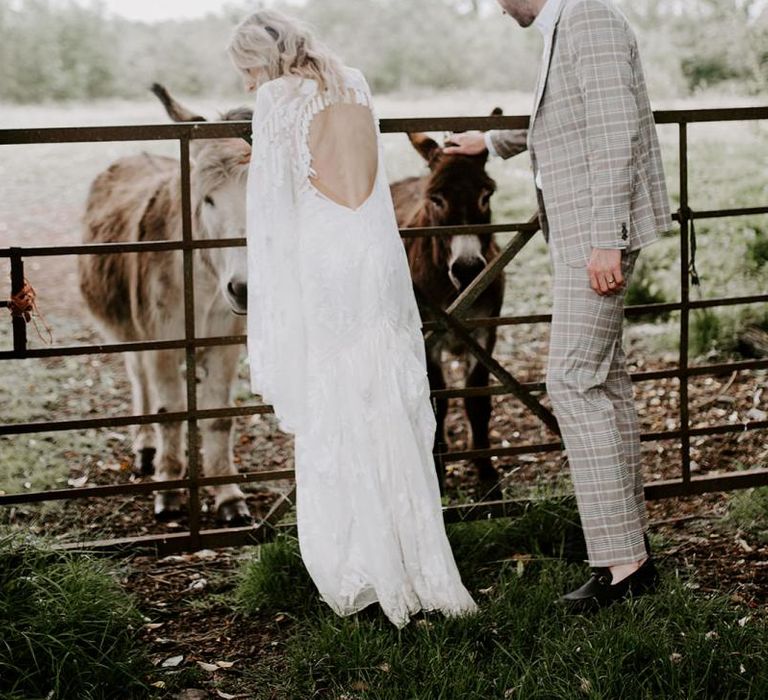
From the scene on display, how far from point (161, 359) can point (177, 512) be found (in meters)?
0.86

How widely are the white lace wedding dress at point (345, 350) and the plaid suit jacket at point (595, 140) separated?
614 millimetres

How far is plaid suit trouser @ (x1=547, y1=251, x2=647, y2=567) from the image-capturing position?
3.56 meters

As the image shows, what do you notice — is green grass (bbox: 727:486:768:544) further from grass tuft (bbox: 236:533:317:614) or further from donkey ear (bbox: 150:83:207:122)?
donkey ear (bbox: 150:83:207:122)

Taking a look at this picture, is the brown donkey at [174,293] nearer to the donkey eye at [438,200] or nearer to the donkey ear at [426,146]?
the donkey ear at [426,146]

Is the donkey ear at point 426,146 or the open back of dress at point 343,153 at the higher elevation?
the donkey ear at point 426,146

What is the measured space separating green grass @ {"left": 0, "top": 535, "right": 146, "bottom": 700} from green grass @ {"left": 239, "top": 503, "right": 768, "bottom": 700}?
1.50 feet

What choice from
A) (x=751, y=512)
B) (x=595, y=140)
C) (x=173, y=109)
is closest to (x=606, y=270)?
(x=595, y=140)

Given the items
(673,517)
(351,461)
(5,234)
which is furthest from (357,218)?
(5,234)

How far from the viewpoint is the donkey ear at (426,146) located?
5059 mm

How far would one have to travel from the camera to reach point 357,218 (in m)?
3.40

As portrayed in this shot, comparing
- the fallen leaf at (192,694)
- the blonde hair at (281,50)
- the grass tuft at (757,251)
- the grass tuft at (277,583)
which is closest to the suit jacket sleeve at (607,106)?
the blonde hair at (281,50)

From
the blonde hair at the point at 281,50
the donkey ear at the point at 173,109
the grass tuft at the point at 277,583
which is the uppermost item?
the donkey ear at the point at 173,109

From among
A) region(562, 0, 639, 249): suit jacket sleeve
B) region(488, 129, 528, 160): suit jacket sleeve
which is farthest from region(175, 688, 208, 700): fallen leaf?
region(488, 129, 528, 160): suit jacket sleeve

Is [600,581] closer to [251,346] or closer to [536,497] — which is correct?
[536,497]
